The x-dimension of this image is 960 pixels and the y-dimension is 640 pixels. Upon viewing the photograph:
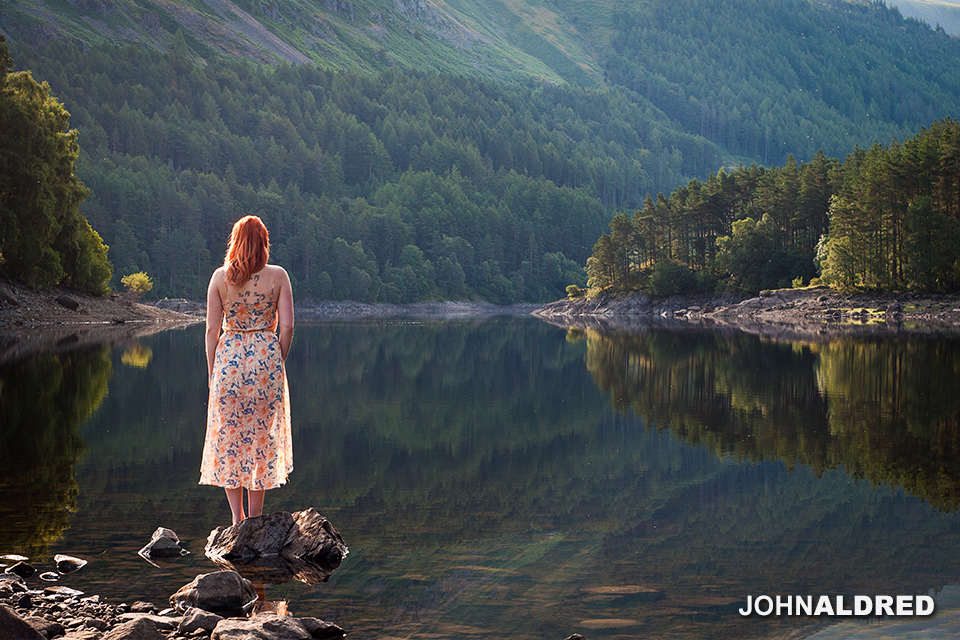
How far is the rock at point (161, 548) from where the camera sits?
969 centimetres

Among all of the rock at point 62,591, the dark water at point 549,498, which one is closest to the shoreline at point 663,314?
the dark water at point 549,498

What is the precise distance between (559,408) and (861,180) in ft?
255

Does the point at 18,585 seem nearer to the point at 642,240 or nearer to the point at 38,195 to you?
the point at 38,195

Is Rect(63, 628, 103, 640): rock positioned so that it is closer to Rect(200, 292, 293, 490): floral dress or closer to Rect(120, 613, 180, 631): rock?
Rect(120, 613, 180, 631): rock

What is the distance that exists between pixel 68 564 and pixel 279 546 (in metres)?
2.13

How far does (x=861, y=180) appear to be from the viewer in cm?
9000

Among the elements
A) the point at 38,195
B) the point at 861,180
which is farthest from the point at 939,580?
the point at 861,180

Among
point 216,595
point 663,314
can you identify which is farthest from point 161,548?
point 663,314

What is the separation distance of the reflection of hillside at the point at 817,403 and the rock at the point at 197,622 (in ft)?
29.8

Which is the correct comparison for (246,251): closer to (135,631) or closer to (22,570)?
(22,570)

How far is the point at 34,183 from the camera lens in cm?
5859

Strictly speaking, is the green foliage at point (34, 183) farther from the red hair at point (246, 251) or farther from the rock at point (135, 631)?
the rock at point (135, 631)

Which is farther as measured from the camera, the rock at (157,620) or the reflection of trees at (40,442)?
the reflection of trees at (40,442)

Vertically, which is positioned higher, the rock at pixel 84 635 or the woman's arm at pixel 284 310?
the woman's arm at pixel 284 310
